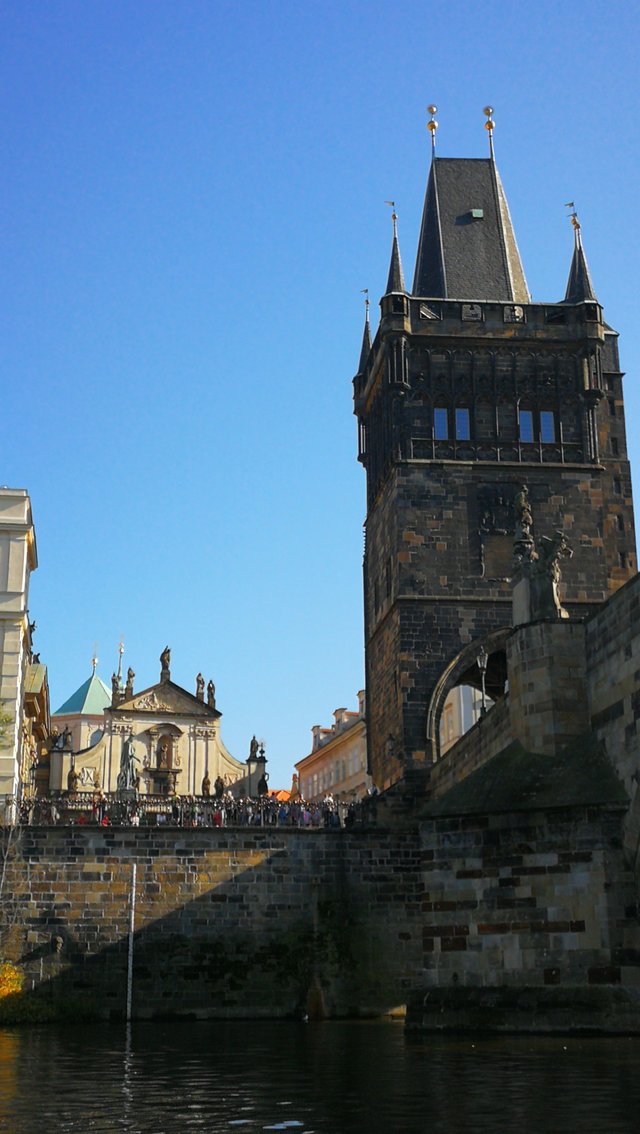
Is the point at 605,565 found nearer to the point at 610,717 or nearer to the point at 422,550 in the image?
the point at 422,550

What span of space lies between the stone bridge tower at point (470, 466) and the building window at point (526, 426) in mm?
46

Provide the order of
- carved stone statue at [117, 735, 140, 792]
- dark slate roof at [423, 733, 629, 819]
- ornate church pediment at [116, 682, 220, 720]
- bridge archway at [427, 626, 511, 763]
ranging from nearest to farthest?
dark slate roof at [423, 733, 629, 819]
bridge archway at [427, 626, 511, 763]
carved stone statue at [117, 735, 140, 792]
ornate church pediment at [116, 682, 220, 720]

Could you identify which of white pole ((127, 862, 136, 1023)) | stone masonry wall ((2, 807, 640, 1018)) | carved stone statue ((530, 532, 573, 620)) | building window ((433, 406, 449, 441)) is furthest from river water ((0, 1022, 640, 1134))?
building window ((433, 406, 449, 441))

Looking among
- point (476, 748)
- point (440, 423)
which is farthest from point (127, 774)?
point (440, 423)

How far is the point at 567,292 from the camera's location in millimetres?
43125

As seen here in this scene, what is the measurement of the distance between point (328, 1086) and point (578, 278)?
108 ft

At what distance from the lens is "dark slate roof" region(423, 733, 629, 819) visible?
21000 millimetres

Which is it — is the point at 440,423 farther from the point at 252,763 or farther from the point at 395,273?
the point at 252,763

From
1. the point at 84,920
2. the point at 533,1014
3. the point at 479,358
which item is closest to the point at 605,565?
the point at 479,358

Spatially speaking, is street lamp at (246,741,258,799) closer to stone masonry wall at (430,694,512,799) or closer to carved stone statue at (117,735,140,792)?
carved stone statue at (117,735,140,792)

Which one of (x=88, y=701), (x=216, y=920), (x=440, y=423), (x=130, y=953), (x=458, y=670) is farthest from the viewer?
(x=88, y=701)

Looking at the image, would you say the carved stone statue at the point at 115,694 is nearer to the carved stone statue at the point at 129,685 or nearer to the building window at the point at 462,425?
the carved stone statue at the point at 129,685

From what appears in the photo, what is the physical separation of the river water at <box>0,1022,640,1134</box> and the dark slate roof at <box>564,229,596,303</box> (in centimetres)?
2641

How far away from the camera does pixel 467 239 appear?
44562 millimetres
